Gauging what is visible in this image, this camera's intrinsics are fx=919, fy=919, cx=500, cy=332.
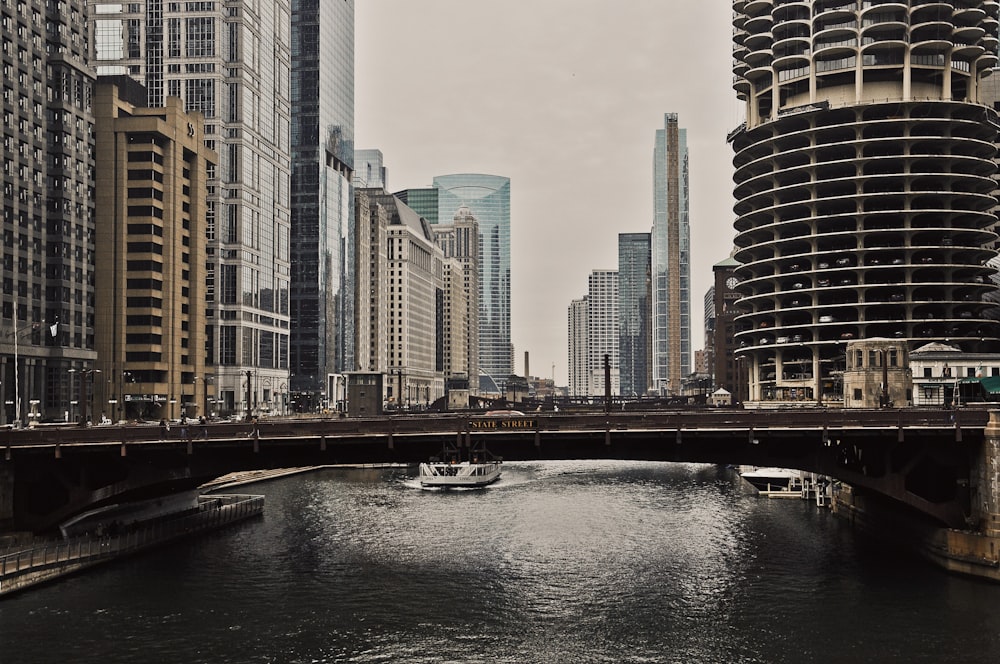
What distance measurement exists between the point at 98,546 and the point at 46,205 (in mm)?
100406

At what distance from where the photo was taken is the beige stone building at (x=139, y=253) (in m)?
172

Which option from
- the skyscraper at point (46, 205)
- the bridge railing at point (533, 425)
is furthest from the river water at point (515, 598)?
the skyscraper at point (46, 205)

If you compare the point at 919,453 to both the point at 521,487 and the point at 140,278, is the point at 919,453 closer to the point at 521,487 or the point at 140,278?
the point at 521,487

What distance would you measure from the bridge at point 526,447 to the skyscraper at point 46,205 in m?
73.1

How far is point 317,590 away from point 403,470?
10978 cm

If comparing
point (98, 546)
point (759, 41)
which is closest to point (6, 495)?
point (98, 546)

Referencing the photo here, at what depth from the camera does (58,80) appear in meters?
154

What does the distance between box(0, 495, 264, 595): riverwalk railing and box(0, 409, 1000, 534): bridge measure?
3.15m

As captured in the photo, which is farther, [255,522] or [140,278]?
[140,278]

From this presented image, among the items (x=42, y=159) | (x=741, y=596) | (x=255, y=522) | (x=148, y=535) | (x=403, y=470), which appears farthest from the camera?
(x=403, y=470)

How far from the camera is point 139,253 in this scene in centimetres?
17575

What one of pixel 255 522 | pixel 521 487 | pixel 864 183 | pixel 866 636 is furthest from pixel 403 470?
pixel 866 636

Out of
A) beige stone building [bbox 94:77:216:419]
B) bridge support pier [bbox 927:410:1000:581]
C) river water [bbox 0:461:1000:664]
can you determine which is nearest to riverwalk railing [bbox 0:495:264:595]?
river water [bbox 0:461:1000:664]

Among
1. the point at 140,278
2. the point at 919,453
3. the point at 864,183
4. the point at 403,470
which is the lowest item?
the point at 403,470
